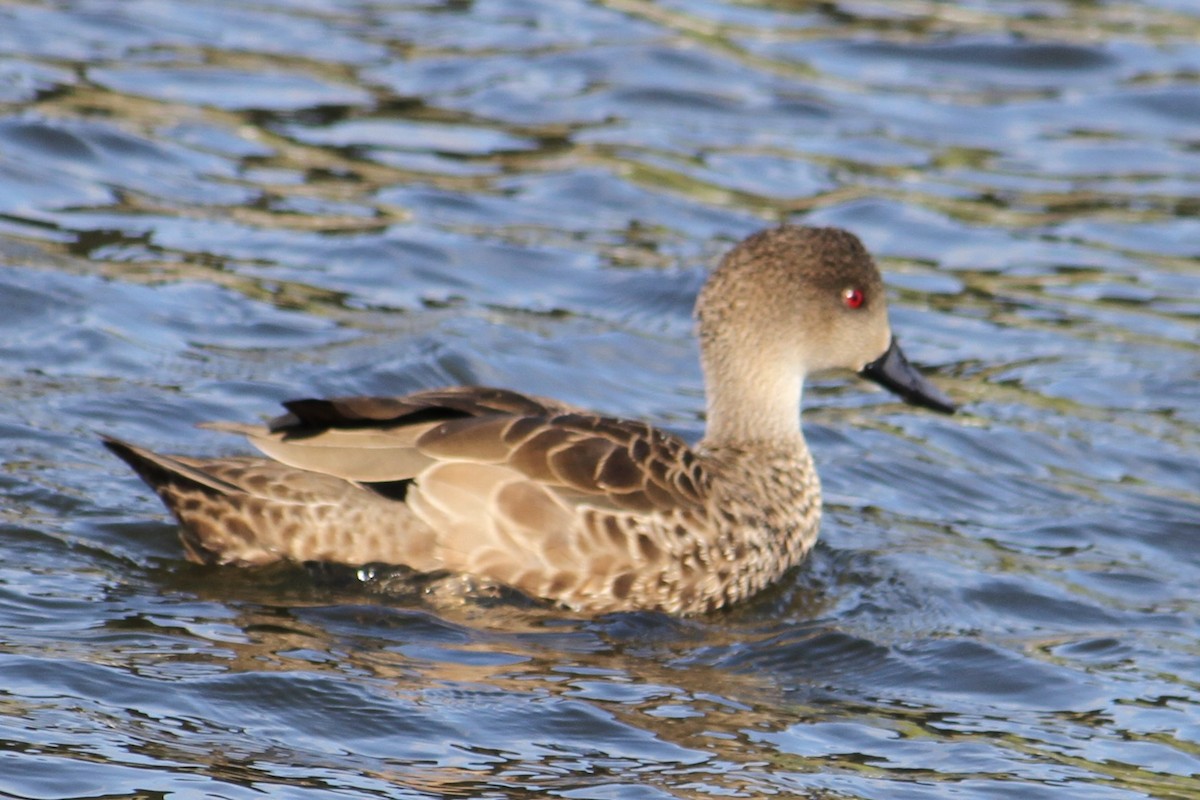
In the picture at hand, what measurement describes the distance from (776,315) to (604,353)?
2.33m

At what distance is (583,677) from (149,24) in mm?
8452

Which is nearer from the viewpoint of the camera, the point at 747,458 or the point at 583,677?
the point at 583,677

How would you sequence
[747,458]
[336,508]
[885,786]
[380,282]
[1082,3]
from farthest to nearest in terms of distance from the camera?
[1082,3] < [380,282] < [747,458] < [336,508] < [885,786]

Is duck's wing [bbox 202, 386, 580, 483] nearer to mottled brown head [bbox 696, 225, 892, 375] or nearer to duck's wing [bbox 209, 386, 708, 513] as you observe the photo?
duck's wing [bbox 209, 386, 708, 513]

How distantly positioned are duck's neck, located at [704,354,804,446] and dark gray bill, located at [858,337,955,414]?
1.51 ft

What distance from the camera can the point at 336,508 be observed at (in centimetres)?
664

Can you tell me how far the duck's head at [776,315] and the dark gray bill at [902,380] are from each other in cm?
23

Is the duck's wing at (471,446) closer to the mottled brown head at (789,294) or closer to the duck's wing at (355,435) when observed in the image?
the duck's wing at (355,435)

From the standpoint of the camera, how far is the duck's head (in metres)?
7.55

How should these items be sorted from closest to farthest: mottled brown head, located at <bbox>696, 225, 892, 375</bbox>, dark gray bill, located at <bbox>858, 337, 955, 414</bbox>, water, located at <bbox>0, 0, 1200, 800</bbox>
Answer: water, located at <bbox>0, 0, 1200, 800</bbox>, mottled brown head, located at <bbox>696, 225, 892, 375</bbox>, dark gray bill, located at <bbox>858, 337, 955, 414</bbox>

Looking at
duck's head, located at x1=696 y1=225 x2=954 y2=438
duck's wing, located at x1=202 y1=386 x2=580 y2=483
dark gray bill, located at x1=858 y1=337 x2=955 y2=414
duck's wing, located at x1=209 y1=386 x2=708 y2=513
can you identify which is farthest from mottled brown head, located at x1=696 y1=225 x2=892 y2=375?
duck's wing, located at x1=202 y1=386 x2=580 y2=483

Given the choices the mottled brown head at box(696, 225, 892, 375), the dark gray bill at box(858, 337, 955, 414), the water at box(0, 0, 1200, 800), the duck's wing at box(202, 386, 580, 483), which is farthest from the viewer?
the dark gray bill at box(858, 337, 955, 414)

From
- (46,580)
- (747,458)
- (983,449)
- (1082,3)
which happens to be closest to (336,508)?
(46,580)

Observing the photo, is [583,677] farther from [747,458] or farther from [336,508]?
[747,458]
